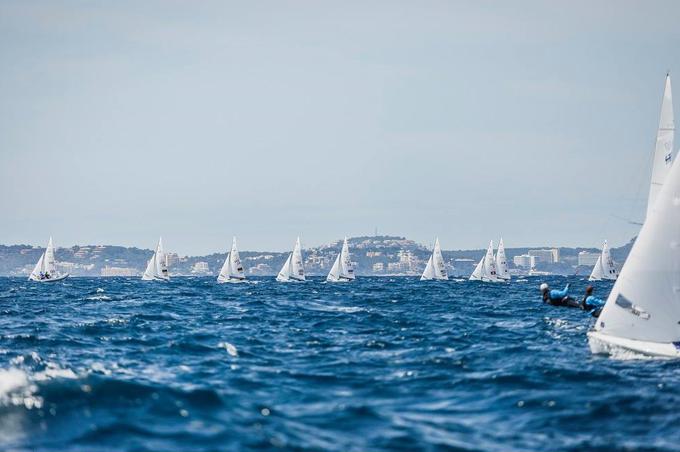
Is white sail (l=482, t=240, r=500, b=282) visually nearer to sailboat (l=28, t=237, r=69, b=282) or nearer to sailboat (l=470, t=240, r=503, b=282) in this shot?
sailboat (l=470, t=240, r=503, b=282)

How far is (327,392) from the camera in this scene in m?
17.0

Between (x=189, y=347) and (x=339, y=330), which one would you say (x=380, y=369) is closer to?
(x=189, y=347)

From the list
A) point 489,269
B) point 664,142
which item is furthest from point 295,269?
point 664,142

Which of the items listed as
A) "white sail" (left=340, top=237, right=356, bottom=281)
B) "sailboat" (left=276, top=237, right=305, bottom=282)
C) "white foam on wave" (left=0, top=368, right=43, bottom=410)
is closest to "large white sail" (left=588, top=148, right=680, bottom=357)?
"white foam on wave" (left=0, top=368, right=43, bottom=410)

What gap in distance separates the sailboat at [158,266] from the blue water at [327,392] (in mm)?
96400

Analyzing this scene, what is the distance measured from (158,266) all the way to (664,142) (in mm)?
105043

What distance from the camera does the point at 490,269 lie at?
127 m

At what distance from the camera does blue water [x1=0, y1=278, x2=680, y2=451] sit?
42.5 feet

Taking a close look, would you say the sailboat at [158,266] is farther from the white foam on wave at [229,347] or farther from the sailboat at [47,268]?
the white foam on wave at [229,347]

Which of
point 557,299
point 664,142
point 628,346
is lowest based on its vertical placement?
point 628,346

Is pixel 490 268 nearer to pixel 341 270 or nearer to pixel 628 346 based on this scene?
pixel 341 270

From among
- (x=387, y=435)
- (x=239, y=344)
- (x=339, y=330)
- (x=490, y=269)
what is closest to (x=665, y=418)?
(x=387, y=435)

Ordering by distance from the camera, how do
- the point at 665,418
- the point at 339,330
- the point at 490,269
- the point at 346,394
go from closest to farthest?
the point at 665,418 < the point at 346,394 < the point at 339,330 < the point at 490,269

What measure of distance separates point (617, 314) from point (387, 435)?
12.6 m
